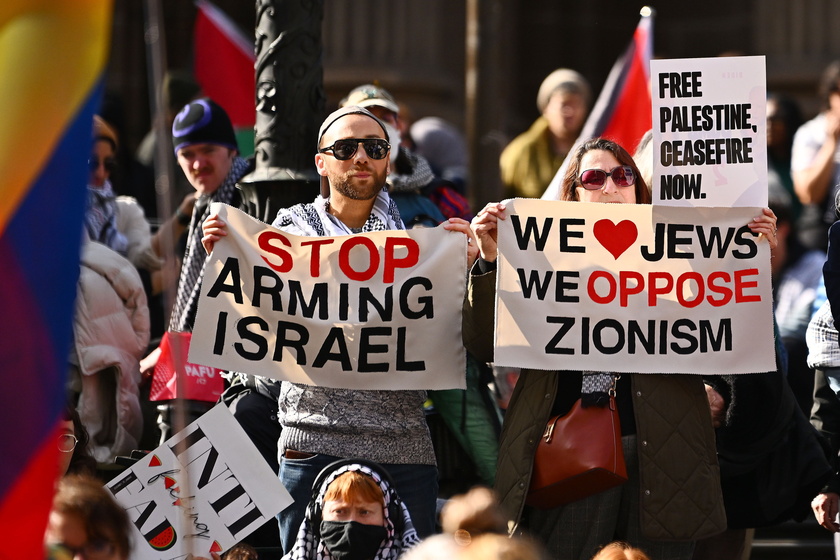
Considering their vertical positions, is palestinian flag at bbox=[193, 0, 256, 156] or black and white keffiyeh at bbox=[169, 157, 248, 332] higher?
palestinian flag at bbox=[193, 0, 256, 156]

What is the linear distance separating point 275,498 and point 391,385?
513 millimetres

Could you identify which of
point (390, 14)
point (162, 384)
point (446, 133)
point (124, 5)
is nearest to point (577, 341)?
point (162, 384)

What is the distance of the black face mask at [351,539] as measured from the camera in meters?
5.13

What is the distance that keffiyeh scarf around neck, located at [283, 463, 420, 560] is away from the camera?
5191 mm

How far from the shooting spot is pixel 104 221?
7.74 m

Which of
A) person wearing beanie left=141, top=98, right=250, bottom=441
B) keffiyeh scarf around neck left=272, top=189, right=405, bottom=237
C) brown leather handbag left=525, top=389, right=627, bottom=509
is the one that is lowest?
brown leather handbag left=525, top=389, right=627, bottom=509

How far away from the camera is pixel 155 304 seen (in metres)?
8.30

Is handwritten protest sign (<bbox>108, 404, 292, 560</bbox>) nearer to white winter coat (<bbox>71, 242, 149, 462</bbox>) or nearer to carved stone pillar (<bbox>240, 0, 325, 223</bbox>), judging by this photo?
white winter coat (<bbox>71, 242, 149, 462</bbox>)

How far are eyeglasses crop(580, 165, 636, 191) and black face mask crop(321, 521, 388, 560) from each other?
4.24ft

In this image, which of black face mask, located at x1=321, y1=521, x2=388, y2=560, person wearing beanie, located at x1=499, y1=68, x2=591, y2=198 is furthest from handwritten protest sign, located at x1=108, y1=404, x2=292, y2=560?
person wearing beanie, located at x1=499, y1=68, x2=591, y2=198

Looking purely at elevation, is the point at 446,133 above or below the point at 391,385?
above

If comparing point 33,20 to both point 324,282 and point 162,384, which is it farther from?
point 162,384

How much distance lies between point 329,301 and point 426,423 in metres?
0.52

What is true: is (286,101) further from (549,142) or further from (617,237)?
(549,142)
